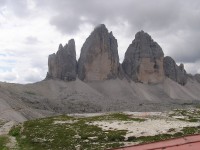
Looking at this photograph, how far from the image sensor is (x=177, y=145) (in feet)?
40.8

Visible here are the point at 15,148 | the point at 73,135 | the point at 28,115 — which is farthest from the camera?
the point at 28,115

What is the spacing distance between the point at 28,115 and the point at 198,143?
477 feet

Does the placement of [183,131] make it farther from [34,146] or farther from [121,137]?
[34,146]

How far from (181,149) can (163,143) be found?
1391 mm

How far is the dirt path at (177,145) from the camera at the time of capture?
1207cm

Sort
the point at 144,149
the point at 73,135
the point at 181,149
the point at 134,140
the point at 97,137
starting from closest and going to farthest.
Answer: the point at 181,149
the point at 144,149
the point at 134,140
the point at 97,137
the point at 73,135

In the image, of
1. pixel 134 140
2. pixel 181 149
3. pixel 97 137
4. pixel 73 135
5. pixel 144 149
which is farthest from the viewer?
pixel 73 135

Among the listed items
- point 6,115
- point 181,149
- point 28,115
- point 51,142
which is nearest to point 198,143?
point 181,149

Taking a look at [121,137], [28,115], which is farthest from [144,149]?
[28,115]

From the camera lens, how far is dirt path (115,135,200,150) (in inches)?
475

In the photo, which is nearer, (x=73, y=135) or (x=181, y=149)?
(x=181, y=149)

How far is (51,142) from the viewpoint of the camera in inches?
2007

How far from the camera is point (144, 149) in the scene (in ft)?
42.1

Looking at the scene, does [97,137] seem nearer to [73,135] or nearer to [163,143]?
[73,135]
